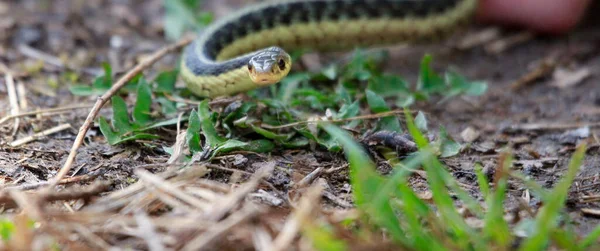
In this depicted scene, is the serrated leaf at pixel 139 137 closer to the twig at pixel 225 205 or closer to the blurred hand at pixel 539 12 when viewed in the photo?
the twig at pixel 225 205

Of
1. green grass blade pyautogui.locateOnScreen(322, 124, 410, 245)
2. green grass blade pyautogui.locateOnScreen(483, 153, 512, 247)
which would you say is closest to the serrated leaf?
green grass blade pyautogui.locateOnScreen(322, 124, 410, 245)

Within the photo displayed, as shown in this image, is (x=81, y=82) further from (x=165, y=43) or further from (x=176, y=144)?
(x=176, y=144)

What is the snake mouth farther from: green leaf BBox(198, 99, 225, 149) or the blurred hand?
the blurred hand

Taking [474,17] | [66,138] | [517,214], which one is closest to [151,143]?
[66,138]

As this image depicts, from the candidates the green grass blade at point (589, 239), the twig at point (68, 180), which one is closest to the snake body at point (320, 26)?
the twig at point (68, 180)

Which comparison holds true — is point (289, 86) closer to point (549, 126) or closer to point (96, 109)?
point (96, 109)

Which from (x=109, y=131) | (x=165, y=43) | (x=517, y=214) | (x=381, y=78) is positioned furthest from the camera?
(x=165, y=43)

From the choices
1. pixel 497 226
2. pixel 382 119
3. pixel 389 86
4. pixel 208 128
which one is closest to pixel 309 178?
pixel 208 128
